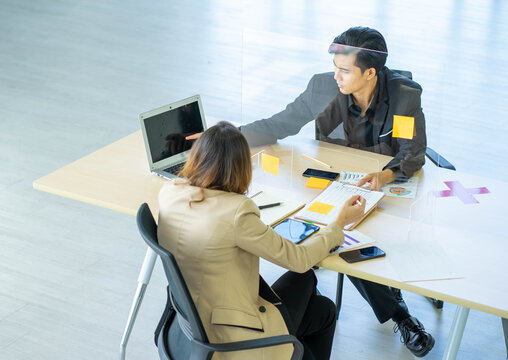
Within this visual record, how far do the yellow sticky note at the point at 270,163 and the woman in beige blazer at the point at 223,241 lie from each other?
0.69m

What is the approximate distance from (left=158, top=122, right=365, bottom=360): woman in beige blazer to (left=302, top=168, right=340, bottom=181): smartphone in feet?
2.21

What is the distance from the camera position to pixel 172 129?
273 cm

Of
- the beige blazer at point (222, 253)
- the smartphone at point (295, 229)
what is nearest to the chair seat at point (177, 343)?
the beige blazer at point (222, 253)

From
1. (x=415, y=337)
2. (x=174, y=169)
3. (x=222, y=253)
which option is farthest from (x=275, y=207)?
(x=415, y=337)

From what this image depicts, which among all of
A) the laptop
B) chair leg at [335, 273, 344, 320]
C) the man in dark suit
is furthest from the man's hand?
the laptop

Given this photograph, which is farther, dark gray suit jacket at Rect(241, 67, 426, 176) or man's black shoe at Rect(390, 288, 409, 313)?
man's black shoe at Rect(390, 288, 409, 313)

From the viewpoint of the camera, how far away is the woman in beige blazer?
1.84m

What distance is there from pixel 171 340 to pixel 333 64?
1.20 metres

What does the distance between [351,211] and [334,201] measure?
166 mm

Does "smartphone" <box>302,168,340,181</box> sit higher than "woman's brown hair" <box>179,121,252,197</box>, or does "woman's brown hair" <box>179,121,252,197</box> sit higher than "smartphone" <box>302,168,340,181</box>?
"woman's brown hair" <box>179,121,252,197</box>

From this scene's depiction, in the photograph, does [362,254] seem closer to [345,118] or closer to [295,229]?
[295,229]

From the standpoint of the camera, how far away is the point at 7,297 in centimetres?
302

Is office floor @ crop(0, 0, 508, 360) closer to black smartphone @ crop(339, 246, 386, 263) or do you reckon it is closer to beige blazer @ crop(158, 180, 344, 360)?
black smartphone @ crop(339, 246, 386, 263)

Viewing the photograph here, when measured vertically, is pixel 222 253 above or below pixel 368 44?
below
